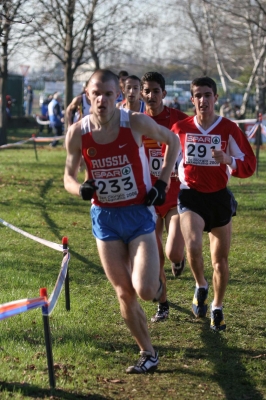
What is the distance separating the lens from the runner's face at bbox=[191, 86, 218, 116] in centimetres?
664

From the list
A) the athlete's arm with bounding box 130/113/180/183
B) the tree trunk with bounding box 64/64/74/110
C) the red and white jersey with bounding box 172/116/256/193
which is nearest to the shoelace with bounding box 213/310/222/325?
the red and white jersey with bounding box 172/116/256/193

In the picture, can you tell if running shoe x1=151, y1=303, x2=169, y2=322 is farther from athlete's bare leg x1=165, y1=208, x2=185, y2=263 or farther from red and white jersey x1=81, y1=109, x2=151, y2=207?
red and white jersey x1=81, y1=109, x2=151, y2=207

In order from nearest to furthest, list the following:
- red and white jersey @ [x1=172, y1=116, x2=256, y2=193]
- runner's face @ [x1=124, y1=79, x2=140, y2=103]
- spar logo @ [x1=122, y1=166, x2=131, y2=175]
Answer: spar logo @ [x1=122, y1=166, x2=131, y2=175]
red and white jersey @ [x1=172, y1=116, x2=256, y2=193]
runner's face @ [x1=124, y1=79, x2=140, y2=103]

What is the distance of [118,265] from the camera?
5.32 metres

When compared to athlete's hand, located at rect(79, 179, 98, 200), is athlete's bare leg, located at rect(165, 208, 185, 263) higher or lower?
lower

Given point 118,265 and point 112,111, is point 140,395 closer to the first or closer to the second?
point 118,265

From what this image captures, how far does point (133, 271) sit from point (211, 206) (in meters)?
1.69

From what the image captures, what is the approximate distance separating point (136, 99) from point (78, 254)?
3220mm

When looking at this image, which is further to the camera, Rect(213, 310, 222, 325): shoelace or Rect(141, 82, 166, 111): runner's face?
Rect(141, 82, 166, 111): runner's face

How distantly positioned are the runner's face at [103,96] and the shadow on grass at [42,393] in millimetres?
1991

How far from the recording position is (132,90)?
24.7 feet

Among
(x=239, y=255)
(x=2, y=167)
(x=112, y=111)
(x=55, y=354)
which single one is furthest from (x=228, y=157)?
(x=2, y=167)

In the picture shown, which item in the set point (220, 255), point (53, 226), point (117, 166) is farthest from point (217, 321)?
point (53, 226)

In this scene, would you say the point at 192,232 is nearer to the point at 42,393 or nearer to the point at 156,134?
the point at 156,134
